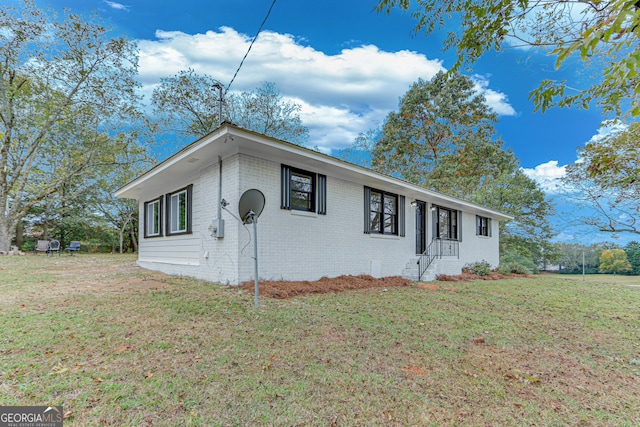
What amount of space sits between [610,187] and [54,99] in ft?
78.9

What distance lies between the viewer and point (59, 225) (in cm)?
2220

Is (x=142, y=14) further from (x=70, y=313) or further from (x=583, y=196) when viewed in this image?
(x=583, y=196)

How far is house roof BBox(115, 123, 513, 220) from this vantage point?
19.8 feet

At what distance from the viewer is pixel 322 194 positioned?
8070 millimetres

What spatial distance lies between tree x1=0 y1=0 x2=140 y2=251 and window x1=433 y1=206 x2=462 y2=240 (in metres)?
18.0

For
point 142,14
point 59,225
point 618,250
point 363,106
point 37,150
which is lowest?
point 618,250

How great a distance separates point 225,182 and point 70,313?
3689 millimetres

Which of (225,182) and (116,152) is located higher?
(116,152)

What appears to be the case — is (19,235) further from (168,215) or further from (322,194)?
(322,194)

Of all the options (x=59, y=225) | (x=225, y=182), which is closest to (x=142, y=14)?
(x=225, y=182)

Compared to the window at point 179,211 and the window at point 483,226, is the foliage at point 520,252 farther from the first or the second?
the window at point 179,211

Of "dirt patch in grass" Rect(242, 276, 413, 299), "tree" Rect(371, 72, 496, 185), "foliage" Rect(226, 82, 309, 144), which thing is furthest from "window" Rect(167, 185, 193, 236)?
"tree" Rect(371, 72, 496, 185)

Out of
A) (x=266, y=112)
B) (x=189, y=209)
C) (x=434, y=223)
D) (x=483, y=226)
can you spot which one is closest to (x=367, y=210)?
(x=434, y=223)

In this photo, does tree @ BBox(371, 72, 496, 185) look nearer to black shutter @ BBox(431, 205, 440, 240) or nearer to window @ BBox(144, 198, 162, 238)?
black shutter @ BBox(431, 205, 440, 240)
